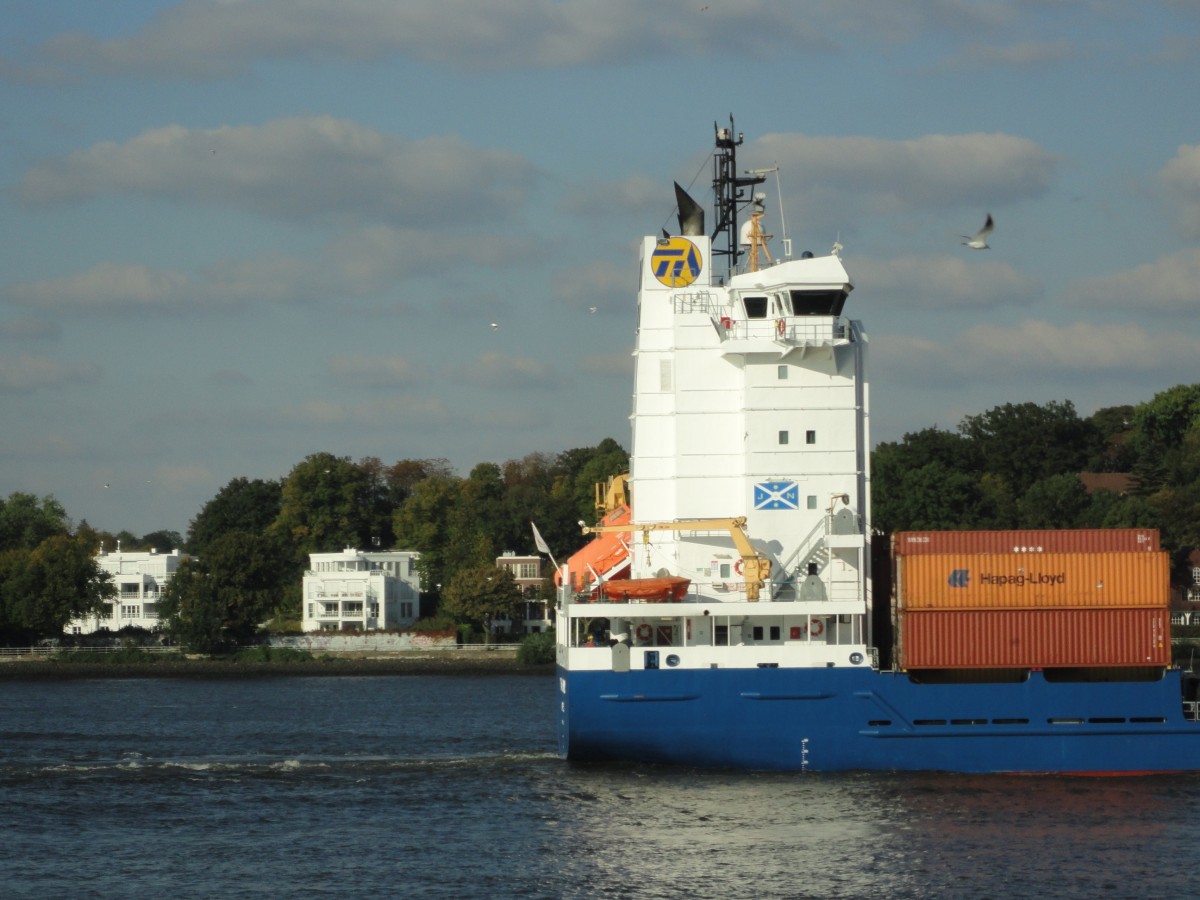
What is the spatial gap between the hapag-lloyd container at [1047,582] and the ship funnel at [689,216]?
10927 millimetres

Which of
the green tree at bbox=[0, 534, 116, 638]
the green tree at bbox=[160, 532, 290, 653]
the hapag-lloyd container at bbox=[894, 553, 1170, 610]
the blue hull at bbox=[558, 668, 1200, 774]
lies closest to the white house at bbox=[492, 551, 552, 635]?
the green tree at bbox=[160, 532, 290, 653]

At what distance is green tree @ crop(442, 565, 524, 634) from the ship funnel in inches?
2127

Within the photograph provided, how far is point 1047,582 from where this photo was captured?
36.9 metres

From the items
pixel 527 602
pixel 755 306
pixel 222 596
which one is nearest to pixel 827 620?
pixel 755 306

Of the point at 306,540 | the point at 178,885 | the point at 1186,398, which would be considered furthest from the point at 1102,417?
the point at 178,885

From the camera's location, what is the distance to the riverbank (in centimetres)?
8781

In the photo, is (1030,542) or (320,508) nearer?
(1030,542)

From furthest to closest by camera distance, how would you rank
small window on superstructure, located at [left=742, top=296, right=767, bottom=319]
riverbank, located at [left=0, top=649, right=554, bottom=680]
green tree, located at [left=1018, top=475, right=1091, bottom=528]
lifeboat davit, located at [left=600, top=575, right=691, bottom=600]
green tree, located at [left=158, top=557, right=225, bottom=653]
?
green tree, located at [left=1018, top=475, right=1091, bottom=528]
green tree, located at [left=158, top=557, right=225, bottom=653]
riverbank, located at [left=0, top=649, right=554, bottom=680]
small window on superstructure, located at [left=742, top=296, right=767, bottom=319]
lifeboat davit, located at [left=600, top=575, right=691, bottom=600]

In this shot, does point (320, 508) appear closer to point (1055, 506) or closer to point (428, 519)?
point (428, 519)

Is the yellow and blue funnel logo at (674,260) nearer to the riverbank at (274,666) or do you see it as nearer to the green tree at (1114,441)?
the riverbank at (274,666)

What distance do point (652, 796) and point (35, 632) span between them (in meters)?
70.1

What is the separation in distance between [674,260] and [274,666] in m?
54.1

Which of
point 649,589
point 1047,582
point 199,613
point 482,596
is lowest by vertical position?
point 199,613

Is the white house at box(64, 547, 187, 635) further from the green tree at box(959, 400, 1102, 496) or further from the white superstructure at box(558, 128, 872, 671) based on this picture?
the white superstructure at box(558, 128, 872, 671)
